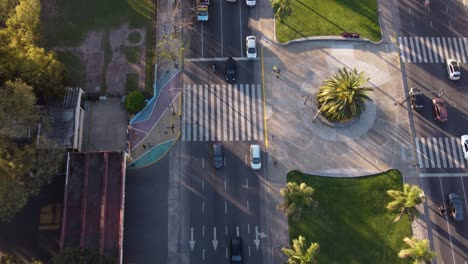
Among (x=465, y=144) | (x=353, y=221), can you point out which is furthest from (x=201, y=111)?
(x=465, y=144)

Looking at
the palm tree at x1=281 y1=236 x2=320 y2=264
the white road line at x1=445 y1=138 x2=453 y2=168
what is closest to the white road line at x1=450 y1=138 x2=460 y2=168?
the white road line at x1=445 y1=138 x2=453 y2=168

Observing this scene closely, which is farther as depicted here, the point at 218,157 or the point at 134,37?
the point at 134,37

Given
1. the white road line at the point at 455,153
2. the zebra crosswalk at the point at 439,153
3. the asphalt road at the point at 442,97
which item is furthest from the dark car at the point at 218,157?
the white road line at the point at 455,153

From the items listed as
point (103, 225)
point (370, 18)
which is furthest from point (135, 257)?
point (370, 18)

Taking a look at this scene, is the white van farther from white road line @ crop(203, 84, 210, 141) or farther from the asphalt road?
the asphalt road

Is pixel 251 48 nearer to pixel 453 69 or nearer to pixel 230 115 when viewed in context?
pixel 230 115
